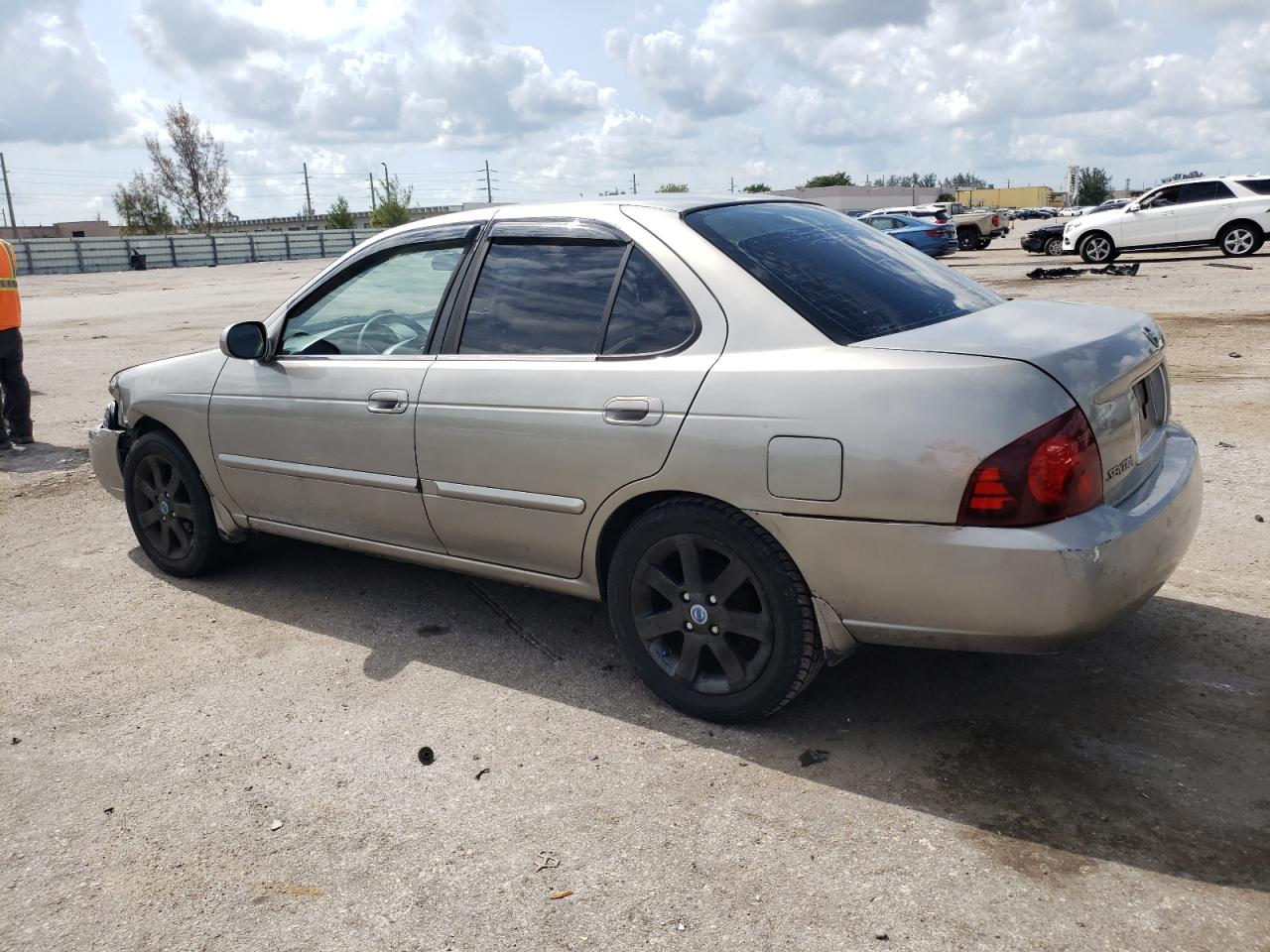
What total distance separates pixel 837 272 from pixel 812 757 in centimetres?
155

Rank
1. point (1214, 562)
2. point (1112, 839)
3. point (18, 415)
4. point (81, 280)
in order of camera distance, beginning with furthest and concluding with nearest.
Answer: point (81, 280) < point (18, 415) < point (1214, 562) < point (1112, 839)

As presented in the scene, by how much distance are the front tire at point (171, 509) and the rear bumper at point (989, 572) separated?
2.97 meters

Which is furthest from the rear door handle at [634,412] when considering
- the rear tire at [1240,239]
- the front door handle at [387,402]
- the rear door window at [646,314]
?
the rear tire at [1240,239]

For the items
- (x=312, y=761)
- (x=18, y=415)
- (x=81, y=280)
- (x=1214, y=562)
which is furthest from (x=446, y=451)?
(x=81, y=280)

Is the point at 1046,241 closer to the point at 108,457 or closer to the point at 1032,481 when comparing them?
the point at 108,457

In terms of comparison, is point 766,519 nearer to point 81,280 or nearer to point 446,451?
point 446,451

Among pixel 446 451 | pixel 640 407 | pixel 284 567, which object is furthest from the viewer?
pixel 284 567

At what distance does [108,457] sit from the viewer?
5.33 m

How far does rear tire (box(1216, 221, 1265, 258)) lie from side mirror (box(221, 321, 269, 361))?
22716mm

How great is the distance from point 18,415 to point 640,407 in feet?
23.1

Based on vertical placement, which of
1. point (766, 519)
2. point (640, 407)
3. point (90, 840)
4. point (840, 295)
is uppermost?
point (840, 295)

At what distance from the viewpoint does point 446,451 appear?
382cm

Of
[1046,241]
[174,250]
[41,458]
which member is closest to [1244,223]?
[1046,241]

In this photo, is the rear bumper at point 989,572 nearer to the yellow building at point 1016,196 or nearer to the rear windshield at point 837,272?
the rear windshield at point 837,272
